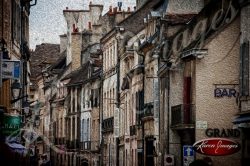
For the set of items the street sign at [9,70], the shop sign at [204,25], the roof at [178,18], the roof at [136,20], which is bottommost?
the street sign at [9,70]

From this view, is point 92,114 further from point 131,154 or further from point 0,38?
point 0,38

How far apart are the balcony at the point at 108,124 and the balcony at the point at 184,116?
101 feet

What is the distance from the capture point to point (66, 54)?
116 metres

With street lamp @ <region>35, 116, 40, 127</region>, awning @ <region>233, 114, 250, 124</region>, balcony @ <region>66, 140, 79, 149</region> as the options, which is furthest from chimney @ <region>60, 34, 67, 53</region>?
awning @ <region>233, 114, 250, 124</region>

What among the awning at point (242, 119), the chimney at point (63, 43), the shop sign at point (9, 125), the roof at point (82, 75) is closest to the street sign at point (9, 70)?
the shop sign at point (9, 125)

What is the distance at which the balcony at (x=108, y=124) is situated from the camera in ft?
278

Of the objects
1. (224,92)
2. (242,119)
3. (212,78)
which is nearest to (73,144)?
(212,78)

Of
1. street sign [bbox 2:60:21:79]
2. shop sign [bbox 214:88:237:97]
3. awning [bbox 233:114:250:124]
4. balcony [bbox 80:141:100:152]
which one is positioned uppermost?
street sign [bbox 2:60:21:79]

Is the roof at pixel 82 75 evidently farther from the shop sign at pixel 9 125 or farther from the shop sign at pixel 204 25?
the shop sign at pixel 9 125

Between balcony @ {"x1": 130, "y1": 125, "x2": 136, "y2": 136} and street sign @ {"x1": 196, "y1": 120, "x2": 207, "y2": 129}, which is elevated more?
street sign @ {"x1": 196, "y1": 120, "x2": 207, "y2": 129}

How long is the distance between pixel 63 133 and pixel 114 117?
3171cm

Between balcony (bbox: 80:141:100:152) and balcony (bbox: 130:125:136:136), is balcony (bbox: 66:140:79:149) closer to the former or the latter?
balcony (bbox: 80:141:100:152)

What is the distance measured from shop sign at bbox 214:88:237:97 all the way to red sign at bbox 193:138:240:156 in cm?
1025

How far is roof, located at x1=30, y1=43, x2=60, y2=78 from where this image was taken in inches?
5212
